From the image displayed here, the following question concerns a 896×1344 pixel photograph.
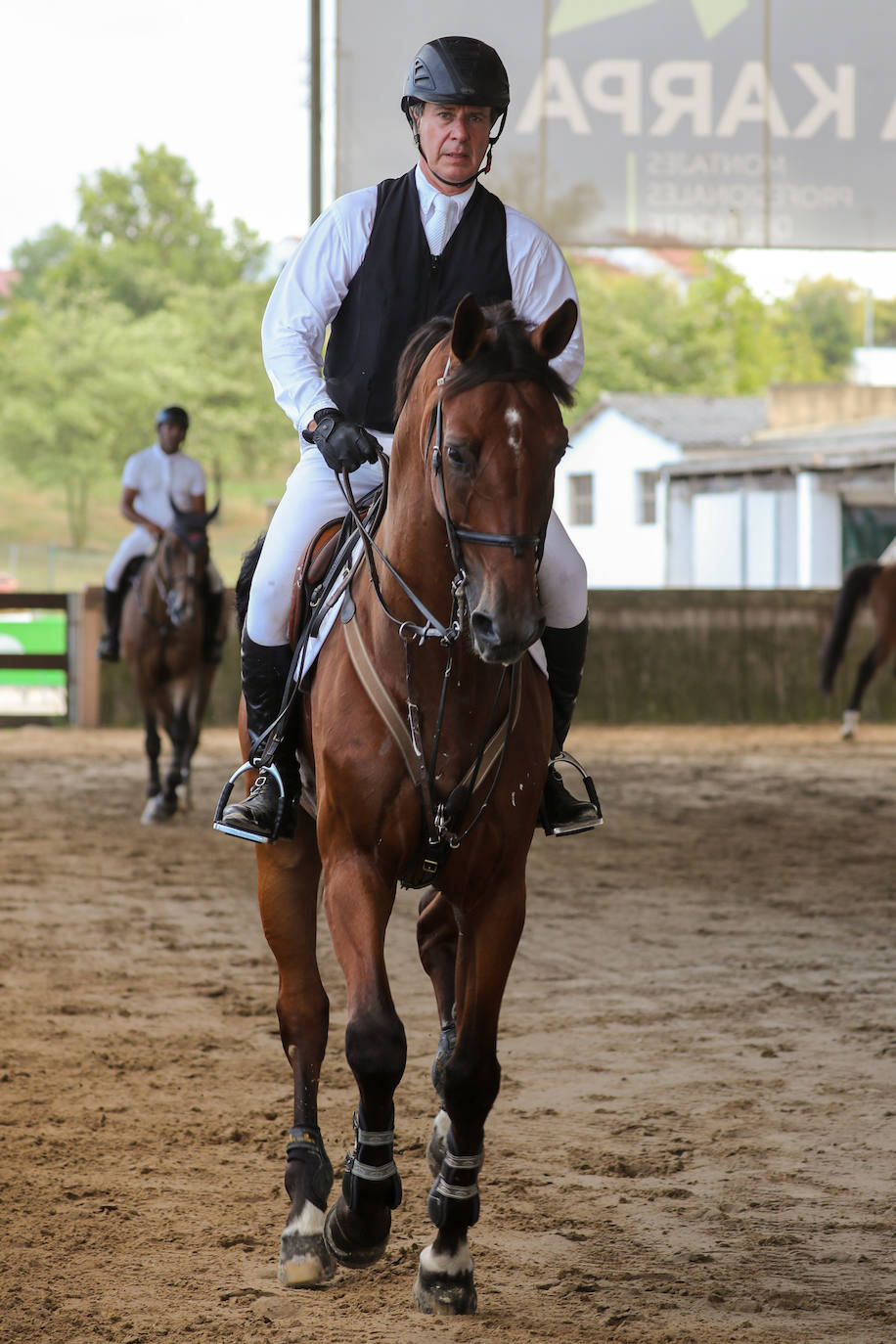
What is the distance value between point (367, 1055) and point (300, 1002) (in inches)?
29.1

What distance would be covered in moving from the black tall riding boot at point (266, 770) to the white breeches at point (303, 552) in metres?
0.05

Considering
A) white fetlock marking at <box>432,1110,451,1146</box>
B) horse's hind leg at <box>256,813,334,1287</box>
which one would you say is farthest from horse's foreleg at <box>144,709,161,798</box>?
white fetlock marking at <box>432,1110,451,1146</box>

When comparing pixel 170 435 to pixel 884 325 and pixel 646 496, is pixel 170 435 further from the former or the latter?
pixel 884 325

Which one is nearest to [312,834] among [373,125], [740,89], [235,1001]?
[235,1001]

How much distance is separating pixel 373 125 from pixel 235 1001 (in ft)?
27.9

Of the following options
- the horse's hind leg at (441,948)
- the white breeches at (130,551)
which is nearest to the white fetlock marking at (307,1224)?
the horse's hind leg at (441,948)

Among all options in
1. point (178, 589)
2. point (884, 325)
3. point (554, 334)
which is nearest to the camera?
point (554, 334)

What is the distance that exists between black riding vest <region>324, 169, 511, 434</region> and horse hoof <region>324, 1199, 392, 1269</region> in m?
2.03

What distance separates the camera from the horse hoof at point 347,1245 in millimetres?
3549

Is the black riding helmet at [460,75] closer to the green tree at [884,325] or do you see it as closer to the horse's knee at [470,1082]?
the horse's knee at [470,1082]

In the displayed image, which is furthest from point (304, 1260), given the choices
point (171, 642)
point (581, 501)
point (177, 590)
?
point (581, 501)

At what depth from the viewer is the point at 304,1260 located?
143 inches

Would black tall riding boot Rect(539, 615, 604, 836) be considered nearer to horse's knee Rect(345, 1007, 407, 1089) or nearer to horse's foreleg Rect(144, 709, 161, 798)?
horse's knee Rect(345, 1007, 407, 1089)

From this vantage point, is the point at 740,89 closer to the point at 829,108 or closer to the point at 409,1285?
the point at 829,108
